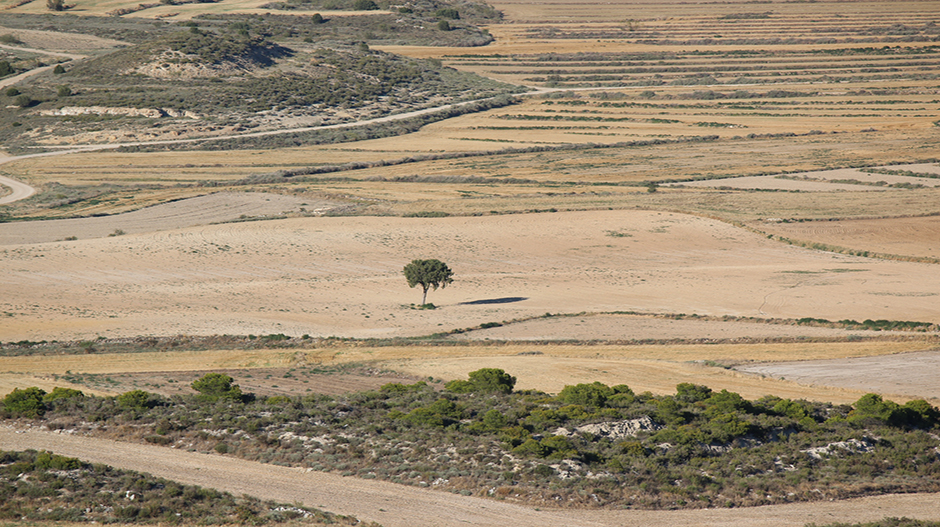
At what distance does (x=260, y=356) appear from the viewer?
39.5 metres

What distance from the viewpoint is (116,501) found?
22812mm

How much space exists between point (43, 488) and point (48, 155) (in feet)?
282

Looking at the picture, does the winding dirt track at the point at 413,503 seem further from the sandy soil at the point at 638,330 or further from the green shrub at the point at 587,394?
the sandy soil at the point at 638,330

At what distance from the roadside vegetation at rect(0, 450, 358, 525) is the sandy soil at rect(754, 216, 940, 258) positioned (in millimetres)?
52282

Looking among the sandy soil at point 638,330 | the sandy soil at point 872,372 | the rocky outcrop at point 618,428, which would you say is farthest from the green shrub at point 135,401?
the sandy soil at point 872,372

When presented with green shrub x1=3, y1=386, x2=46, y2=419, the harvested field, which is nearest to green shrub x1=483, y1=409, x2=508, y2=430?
green shrub x1=3, y1=386, x2=46, y2=419

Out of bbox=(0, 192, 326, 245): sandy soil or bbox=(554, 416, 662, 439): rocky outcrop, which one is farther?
bbox=(0, 192, 326, 245): sandy soil

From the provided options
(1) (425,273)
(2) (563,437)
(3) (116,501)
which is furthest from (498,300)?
(3) (116,501)

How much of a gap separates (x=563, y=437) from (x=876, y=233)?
48303 mm

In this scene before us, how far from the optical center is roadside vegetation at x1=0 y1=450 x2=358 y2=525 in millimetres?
22125

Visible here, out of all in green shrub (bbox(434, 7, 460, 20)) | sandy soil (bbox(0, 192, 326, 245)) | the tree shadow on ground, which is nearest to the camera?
the tree shadow on ground

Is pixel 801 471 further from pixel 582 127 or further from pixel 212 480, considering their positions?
pixel 582 127

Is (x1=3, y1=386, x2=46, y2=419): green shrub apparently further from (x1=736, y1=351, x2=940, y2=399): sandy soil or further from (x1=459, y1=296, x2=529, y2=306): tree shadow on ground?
(x1=736, y1=351, x2=940, y2=399): sandy soil

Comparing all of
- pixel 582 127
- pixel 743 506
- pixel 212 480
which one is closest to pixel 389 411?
pixel 212 480
